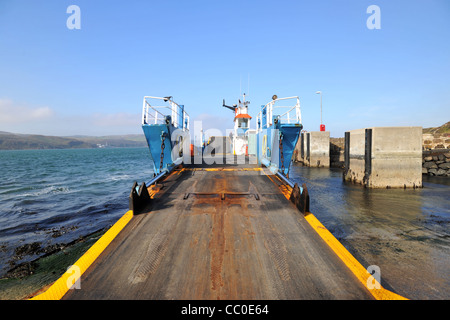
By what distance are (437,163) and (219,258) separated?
64.9 ft

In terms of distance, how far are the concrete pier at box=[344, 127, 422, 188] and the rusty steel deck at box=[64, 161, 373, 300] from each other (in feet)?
31.1

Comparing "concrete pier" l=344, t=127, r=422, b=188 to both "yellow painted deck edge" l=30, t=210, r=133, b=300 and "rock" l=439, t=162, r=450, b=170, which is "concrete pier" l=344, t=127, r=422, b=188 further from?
"yellow painted deck edge" l=30, t=210, r=133, b=300

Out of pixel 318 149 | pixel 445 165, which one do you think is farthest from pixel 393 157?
pixel 318 149

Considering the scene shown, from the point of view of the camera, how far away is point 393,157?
1160 centimetres

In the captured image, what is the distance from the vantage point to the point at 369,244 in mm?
5348

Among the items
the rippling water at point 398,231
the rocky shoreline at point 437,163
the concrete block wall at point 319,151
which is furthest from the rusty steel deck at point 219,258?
the concrete block wall at point 319,151

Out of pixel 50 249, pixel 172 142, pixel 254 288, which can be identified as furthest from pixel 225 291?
pixel 172 142

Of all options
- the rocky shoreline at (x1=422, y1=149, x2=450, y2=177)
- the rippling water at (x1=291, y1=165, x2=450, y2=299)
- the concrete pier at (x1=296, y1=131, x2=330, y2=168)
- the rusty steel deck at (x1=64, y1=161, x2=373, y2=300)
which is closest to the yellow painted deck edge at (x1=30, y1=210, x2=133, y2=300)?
the rusty steel deck at (x1=64, y1=161, x2=373, y2=300)

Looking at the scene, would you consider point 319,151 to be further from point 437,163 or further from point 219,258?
point 219,258

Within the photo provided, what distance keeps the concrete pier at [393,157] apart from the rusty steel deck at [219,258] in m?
9.48

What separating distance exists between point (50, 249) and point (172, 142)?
5.10 metres

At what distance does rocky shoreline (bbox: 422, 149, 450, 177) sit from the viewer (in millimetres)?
15417

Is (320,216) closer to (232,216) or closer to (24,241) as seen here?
(232,216)

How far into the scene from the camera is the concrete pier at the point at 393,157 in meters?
11.5
